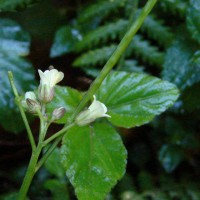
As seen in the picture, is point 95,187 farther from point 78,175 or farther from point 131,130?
point 131,130

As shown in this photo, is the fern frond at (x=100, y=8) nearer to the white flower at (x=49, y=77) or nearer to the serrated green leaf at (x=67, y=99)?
the serrated green leaf at (x=67, y=99)

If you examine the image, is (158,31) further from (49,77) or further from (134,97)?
(49,77)

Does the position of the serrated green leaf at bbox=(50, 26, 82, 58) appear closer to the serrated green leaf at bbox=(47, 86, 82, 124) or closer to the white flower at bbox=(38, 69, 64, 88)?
the serrated green leaf at bbox=(47, 86, 82, 124)

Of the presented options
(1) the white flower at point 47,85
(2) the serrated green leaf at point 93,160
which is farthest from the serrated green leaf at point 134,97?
(1) the white flower at point 47,85

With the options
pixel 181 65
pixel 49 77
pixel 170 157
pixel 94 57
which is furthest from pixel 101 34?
pixel 49 77

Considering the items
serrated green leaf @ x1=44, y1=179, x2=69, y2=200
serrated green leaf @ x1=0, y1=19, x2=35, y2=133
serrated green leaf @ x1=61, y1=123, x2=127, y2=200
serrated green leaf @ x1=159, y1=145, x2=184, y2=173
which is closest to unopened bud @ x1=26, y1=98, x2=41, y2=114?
serrated green leaf @ x1=61, y1=123, x2=127, y2=200

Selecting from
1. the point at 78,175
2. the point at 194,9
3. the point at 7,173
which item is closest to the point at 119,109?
the point at 78,175
